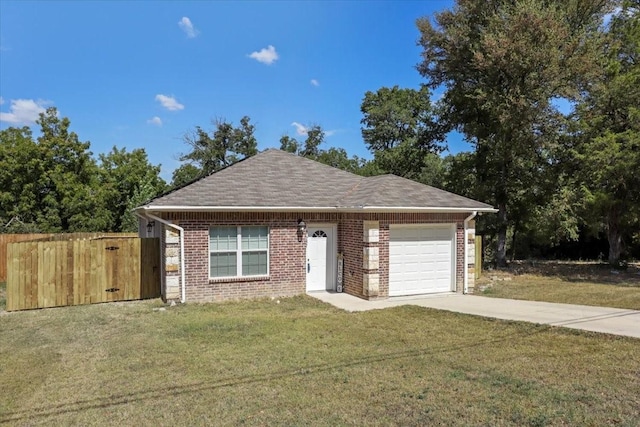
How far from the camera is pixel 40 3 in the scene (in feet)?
41.9

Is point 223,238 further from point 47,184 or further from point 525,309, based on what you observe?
point 47,184

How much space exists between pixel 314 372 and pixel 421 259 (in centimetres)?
716

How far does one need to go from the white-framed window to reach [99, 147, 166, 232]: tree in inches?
791

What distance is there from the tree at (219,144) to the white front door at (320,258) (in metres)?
22.3

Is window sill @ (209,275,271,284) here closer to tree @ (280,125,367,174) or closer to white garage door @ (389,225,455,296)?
white garage door @ (389,225,455,296)

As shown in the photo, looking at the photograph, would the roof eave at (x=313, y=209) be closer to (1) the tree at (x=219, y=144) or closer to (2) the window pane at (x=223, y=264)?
(2) the window pane at (x=223, y=264)

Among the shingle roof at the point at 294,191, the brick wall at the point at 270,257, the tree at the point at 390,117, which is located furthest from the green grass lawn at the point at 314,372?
the tree at the point at 390,117

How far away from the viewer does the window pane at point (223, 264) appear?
37.5ft

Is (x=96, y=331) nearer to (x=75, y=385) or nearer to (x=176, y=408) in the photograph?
(x=75, y=385)

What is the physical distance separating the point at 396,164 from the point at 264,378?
25495 millimetres

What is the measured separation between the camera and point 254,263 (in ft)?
38.9

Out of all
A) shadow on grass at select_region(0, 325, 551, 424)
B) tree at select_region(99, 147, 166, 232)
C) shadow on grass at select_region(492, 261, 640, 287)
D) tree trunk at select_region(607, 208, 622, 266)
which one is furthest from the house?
tree at select_region(99, 147, 166, 232)

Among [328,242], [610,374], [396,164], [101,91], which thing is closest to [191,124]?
[101,91]

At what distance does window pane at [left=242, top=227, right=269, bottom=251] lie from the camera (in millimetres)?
11750
